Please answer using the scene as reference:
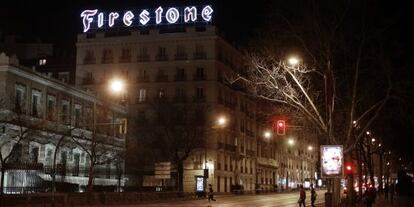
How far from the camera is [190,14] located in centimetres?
9331

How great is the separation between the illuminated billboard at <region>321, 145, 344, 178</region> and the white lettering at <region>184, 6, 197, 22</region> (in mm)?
67848

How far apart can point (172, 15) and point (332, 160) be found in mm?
69507

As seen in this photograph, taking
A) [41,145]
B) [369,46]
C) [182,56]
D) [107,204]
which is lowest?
[107,204]

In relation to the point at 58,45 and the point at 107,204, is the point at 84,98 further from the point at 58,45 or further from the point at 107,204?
the point at 58,45

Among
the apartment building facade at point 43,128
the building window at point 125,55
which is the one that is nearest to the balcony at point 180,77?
the building window at point 125,55

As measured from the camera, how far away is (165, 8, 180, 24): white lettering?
9319 centimetres

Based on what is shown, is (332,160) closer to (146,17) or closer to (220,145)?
(220,145)

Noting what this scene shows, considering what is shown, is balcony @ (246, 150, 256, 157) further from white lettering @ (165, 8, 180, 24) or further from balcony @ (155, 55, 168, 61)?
white lettering @ (165, 8, 180, 24)

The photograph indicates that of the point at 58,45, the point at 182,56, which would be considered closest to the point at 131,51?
the point at 182,56

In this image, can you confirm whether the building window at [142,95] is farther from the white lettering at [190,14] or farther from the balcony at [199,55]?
the white lettering at [190,14]

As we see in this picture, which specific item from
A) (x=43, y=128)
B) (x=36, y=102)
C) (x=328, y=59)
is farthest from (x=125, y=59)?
(x=328, y=59)

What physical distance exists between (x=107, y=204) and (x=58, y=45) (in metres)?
66.1

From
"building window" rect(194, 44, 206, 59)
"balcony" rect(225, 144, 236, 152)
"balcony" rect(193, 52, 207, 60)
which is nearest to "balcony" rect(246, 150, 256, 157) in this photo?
"balcony" rect(225, 144, 236, 152)

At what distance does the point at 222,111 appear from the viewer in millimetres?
93875
